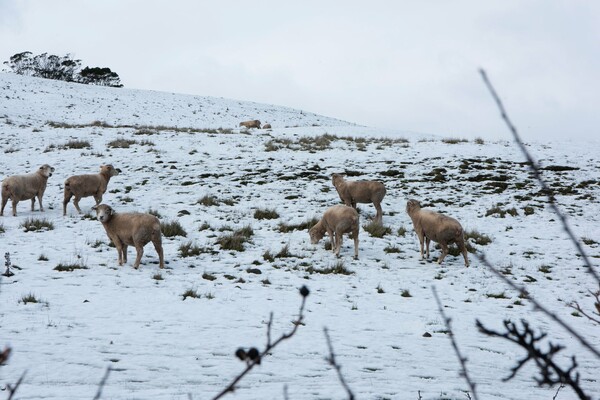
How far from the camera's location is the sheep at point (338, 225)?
1024 cm

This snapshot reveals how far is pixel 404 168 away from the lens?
61.8 feet

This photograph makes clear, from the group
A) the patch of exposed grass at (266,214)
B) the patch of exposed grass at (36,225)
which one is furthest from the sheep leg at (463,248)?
the patch of exposed grass at (36,225)

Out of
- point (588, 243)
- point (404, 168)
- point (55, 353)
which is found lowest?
point (55, 353)

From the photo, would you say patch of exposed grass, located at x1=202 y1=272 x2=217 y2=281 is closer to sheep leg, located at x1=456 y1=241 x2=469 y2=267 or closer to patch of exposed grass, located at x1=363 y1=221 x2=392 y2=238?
patch of exposed grass, located at x1=363 y1=221 x2=392 y2=238

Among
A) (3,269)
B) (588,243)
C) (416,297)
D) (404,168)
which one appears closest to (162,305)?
(3,269)

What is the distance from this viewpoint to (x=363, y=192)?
12.7m

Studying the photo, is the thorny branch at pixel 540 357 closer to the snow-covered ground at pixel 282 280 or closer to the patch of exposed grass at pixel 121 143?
the snow-covered ground at pixel 282 280

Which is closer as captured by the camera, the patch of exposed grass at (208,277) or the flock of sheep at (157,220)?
the patch of exposed grass at (208,277)

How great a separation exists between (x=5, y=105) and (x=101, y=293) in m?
34.4

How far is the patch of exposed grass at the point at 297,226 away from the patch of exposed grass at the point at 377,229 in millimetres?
1337

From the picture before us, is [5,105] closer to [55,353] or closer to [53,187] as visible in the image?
[53,187]

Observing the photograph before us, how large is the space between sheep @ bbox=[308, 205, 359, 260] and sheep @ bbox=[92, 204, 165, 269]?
3574 mm

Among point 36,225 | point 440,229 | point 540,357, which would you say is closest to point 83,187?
point 36,225

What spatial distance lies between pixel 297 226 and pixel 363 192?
1.94 m
